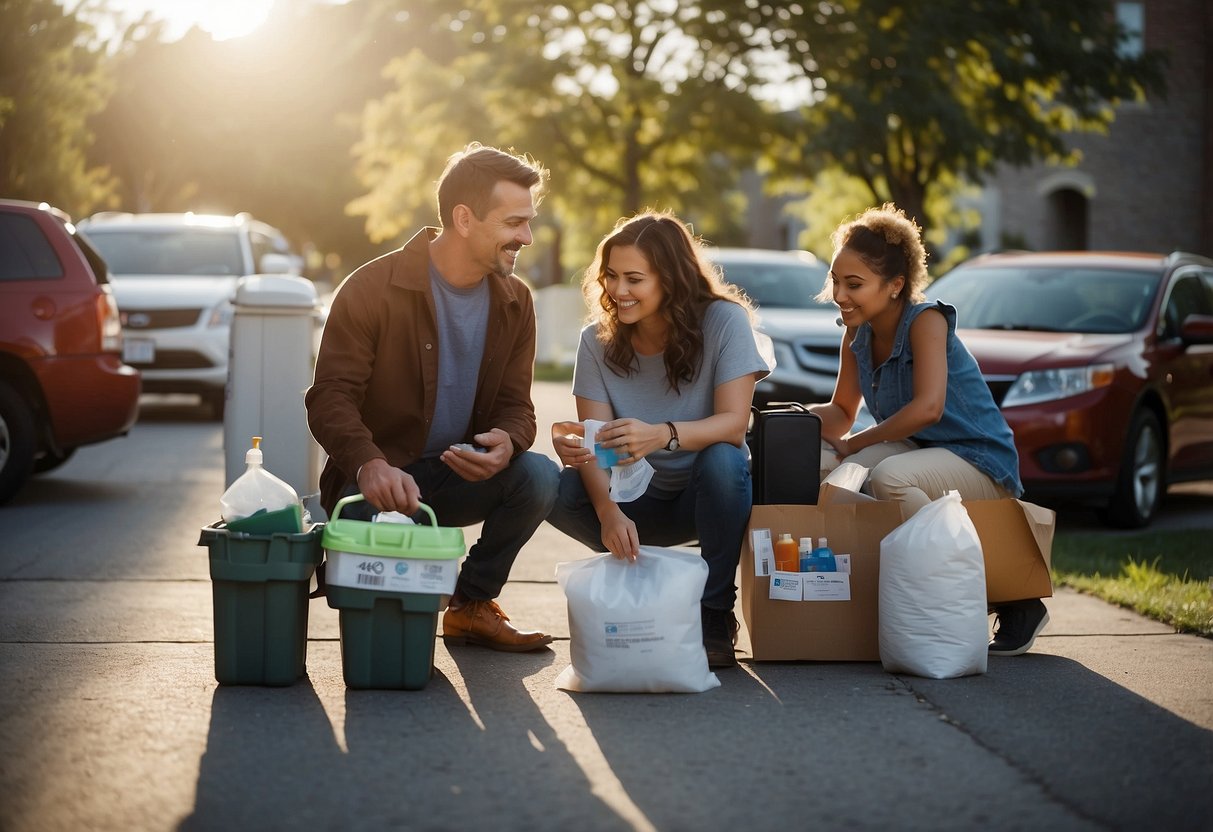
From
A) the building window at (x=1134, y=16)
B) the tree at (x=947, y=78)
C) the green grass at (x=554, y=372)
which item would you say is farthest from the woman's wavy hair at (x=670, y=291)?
the building window at (x=1134, y=16)

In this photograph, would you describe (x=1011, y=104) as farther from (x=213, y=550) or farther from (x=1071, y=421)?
(x=213, y=550)

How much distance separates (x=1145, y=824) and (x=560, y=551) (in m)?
4.63

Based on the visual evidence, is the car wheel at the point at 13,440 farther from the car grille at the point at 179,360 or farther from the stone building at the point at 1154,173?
the stone building at the point at 1154,173

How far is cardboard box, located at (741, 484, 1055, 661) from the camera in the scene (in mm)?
5066

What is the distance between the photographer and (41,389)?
28.9ft

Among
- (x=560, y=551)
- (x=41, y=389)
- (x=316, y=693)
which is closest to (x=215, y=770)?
(x=316, y=693)

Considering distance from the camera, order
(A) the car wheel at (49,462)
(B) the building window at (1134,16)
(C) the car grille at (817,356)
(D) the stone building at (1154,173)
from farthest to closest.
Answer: (D) the stone building at (1154,173) < (B) the building window at (1134,16) < (C) the car grille at (817,356) < (A) the car wheel at (49,462)

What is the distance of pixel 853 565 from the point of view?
5086 mm

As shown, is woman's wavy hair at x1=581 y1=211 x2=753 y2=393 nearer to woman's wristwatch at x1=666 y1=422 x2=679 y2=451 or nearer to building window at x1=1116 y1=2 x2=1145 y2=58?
woman's wristwatch at x1=666 y1=422 x2=679 y2=451

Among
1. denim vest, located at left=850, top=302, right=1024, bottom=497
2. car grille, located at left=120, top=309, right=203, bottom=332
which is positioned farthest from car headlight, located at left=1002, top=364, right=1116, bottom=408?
car grille, located at left=120, top=309, right=203, bottom=332

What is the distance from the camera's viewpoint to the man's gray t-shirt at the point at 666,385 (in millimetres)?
5129

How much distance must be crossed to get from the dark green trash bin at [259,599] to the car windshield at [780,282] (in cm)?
884

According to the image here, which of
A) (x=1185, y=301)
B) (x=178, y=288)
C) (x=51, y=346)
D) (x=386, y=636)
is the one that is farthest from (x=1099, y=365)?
(x=178, y=288)

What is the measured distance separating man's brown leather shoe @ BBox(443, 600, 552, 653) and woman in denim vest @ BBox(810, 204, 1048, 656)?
1.30m
